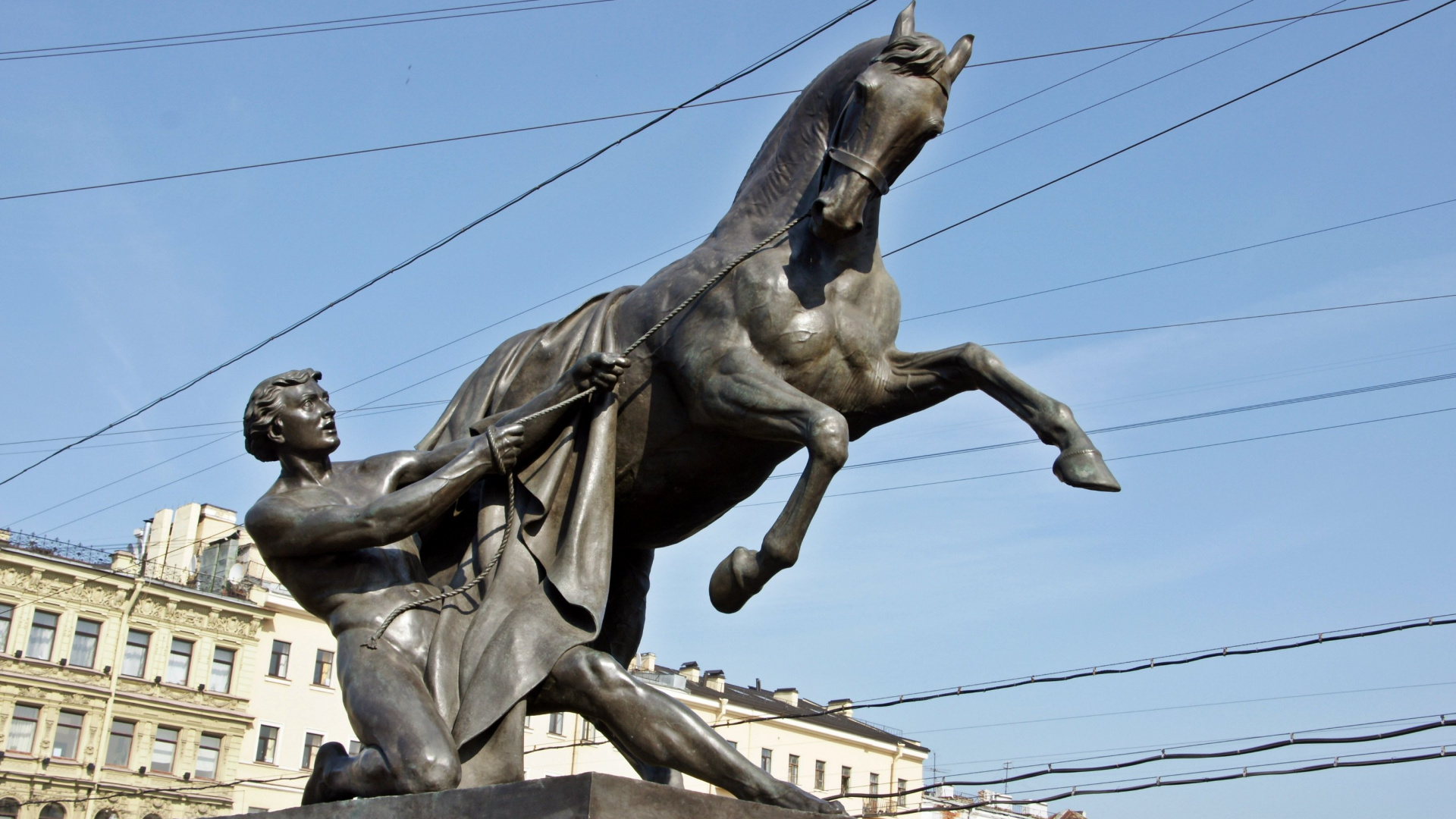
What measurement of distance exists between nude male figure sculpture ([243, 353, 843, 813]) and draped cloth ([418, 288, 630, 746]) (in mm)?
88

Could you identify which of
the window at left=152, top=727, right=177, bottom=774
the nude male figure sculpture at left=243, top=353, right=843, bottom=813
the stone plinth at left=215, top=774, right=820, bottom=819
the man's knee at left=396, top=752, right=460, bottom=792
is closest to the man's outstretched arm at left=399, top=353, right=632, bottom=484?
the nude male figure sculpture at left=243, top=353, right=843, bottom=813

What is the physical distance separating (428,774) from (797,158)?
271 cm

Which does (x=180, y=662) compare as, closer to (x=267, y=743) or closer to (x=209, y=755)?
(x=209, y=755)

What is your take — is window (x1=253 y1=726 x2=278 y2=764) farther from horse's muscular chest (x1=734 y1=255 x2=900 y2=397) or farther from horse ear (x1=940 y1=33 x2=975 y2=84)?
horse ear (x1=940 y1=33 x2=975 y2=84)

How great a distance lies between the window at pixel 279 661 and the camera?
40.5m

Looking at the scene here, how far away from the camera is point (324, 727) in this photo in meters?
40.5

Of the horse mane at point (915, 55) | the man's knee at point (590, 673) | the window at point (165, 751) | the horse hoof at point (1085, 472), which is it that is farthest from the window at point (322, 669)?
the horse hoof at point (1085, 472)

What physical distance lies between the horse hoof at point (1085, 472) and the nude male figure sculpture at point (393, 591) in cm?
137

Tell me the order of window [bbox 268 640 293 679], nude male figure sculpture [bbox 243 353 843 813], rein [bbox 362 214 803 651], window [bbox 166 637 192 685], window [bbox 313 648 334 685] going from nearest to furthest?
nude male figure sculpture [bbox 243 353 843 813]
rein [bbox 362 214 803 651]
window [bbox 166 637 192 685]
window [bbox 268 640 293 679]
window [bbox 313 648 334 685]

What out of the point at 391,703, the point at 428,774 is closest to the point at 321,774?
the point at 391,703

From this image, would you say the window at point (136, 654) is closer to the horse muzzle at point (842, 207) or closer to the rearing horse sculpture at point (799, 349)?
the rearing horse sculpture at point (799, 349)

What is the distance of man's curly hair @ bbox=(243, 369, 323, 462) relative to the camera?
225 inches

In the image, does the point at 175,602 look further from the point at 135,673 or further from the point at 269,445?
A: the point at 269,445

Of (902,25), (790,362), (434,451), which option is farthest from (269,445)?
(902,25)
